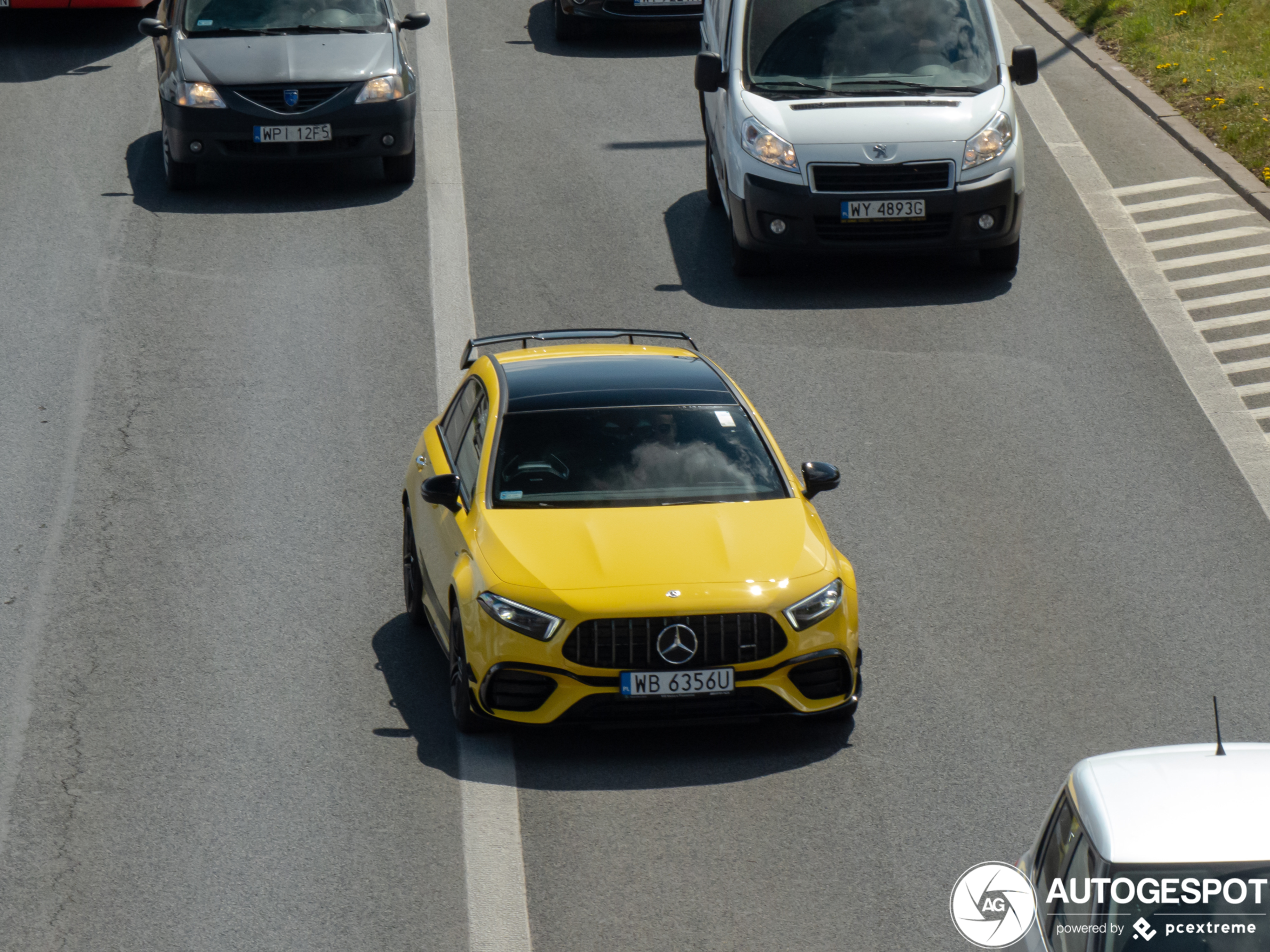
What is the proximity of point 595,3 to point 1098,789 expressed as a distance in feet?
58.7

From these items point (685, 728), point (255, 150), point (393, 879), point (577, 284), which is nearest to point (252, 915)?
point (393, 879)

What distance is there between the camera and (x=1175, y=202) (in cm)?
1589

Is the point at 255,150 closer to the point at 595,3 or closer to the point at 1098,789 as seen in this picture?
the point at 595,3

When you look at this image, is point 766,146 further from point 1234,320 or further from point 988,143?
point 1234,320

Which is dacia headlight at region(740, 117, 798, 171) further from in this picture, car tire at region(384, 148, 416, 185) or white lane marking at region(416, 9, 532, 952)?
car tire at region(384, 148, 416, 185)

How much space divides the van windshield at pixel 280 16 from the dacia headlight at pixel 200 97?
75 centimetres

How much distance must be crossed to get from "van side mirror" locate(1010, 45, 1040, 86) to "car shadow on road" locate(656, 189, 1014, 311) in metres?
1.55

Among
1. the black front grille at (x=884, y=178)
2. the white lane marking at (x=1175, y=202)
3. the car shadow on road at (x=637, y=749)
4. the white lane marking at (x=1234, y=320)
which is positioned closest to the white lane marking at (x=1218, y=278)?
the white lane marking at (x=1234, y=320)

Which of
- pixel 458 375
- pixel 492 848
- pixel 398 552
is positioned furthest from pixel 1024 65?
pixel 492 848

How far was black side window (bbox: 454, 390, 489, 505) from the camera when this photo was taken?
865cm

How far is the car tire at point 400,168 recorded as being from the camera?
16.8 m

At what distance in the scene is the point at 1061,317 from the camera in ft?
45.5

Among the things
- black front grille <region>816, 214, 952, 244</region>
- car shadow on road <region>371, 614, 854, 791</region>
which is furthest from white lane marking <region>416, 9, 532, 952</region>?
black front grille <region>816, 214, 952, 244</region>

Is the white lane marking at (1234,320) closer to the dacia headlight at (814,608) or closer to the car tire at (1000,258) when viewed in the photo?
the car tire at (1000,258)
